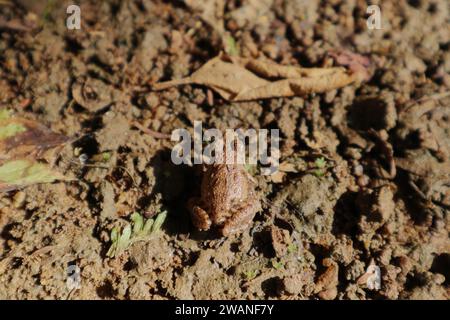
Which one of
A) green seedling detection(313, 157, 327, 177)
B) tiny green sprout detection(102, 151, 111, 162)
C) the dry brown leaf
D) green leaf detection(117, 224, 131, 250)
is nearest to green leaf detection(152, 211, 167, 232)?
green leaf detection(117, 224, 131, 250)

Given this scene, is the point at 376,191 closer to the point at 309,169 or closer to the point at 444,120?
the point at 309,169

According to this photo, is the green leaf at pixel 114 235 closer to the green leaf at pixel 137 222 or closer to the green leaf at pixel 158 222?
the green leaf at pixel 137 222

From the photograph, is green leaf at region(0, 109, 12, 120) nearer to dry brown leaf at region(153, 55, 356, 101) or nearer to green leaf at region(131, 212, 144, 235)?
dry brown leaf at region(153, 55, 356, 101)

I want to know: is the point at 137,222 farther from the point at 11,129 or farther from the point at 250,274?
the point at 11,129
